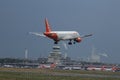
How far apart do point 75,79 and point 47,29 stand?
18775mm

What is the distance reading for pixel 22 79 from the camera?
89.4m

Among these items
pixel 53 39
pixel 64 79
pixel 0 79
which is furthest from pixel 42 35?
pixel 0 79

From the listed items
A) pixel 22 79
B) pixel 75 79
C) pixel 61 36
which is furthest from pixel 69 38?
pixel 22 79

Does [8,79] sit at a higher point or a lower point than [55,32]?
lower

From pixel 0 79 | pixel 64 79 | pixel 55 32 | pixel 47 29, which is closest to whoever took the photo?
pixel 0 79

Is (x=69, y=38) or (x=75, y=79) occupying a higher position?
(x=69, y=38)

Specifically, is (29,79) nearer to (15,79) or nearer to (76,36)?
(15,79)

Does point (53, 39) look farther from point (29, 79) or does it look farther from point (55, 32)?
point (29, 79)

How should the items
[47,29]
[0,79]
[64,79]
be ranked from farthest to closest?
[47,29] < [64,79] < [0,79]

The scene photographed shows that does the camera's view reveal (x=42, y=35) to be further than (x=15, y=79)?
Yes

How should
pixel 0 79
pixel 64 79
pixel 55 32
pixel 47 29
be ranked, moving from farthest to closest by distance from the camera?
pixel 47 29, pixel 55 32, pixel 64 79, pixel 0 79

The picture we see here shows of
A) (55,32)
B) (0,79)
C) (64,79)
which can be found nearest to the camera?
(0,79)

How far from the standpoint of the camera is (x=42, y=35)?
351 ft

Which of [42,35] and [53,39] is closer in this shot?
[53,39]
